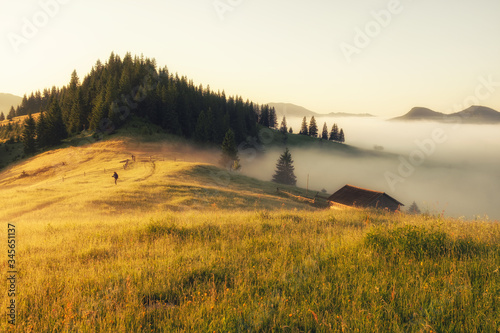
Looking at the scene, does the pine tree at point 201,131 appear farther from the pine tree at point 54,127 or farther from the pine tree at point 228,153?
the pine tree at point 54,127

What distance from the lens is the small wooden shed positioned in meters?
36.4

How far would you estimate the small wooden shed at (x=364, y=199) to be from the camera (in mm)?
36438

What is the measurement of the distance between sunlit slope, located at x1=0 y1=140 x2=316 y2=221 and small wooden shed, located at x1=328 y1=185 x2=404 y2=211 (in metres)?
7.03

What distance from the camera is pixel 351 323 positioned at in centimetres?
278

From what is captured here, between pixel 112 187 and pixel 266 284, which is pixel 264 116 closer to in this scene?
pixel 112 187

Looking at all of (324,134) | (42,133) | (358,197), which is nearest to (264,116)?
(324,134)

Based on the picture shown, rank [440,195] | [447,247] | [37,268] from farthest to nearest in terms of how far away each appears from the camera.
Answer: [440,195] < [447,247] < [37,268]

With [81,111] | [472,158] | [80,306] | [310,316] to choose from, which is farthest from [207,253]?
[472,158]

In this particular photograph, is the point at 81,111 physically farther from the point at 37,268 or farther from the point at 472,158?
the point at 472,158

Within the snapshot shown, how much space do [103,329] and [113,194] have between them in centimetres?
2756

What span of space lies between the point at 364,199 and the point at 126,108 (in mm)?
70459

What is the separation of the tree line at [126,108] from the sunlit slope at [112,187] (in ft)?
35.3

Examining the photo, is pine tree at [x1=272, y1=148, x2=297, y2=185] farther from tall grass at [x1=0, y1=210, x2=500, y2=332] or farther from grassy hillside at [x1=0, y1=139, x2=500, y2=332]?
tall grass at [x1=0, y1=210, x2=500, y2=332]

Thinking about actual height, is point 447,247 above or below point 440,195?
above
